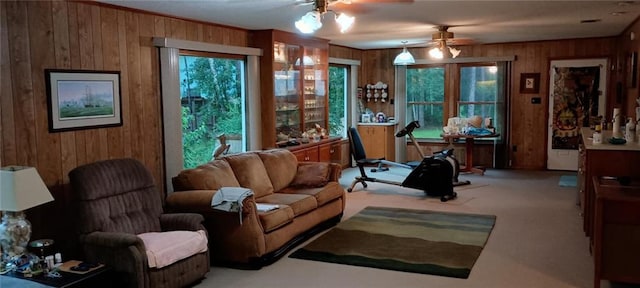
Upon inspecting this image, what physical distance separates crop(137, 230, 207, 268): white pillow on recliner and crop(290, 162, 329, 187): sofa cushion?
5.64 feet

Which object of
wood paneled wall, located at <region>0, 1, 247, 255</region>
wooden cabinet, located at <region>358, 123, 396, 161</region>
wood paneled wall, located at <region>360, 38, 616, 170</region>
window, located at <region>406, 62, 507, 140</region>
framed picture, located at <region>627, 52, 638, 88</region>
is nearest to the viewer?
wood paneled wall, located at <region>0, 1, 247, 255</region>

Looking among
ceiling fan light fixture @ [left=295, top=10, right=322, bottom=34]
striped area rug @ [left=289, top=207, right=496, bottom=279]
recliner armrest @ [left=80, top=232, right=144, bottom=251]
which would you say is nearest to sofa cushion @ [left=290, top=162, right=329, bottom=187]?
striped area rug @ [left=289, top=207, right=496, bottom=279]

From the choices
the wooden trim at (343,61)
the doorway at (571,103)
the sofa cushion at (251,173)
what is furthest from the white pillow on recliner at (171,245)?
the doorway at (571,103)

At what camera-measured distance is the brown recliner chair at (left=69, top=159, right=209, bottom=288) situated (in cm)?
366

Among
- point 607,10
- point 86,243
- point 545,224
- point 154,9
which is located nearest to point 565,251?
point 545,224

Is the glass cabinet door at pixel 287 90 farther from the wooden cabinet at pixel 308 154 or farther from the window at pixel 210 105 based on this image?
the window at pixel 210 105

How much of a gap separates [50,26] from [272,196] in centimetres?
240

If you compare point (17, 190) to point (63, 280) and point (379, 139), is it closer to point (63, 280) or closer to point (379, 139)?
point (63, 280)

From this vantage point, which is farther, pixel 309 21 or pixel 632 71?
pixel 632 71

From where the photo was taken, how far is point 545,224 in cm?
566

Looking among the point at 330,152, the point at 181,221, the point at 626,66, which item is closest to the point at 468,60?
the point at 626,66

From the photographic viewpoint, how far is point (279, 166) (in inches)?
225

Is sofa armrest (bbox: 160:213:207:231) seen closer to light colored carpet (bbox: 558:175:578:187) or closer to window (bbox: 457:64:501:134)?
light colored carpet (bbox: 558:175:578:187)

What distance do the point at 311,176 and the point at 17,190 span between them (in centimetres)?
295
